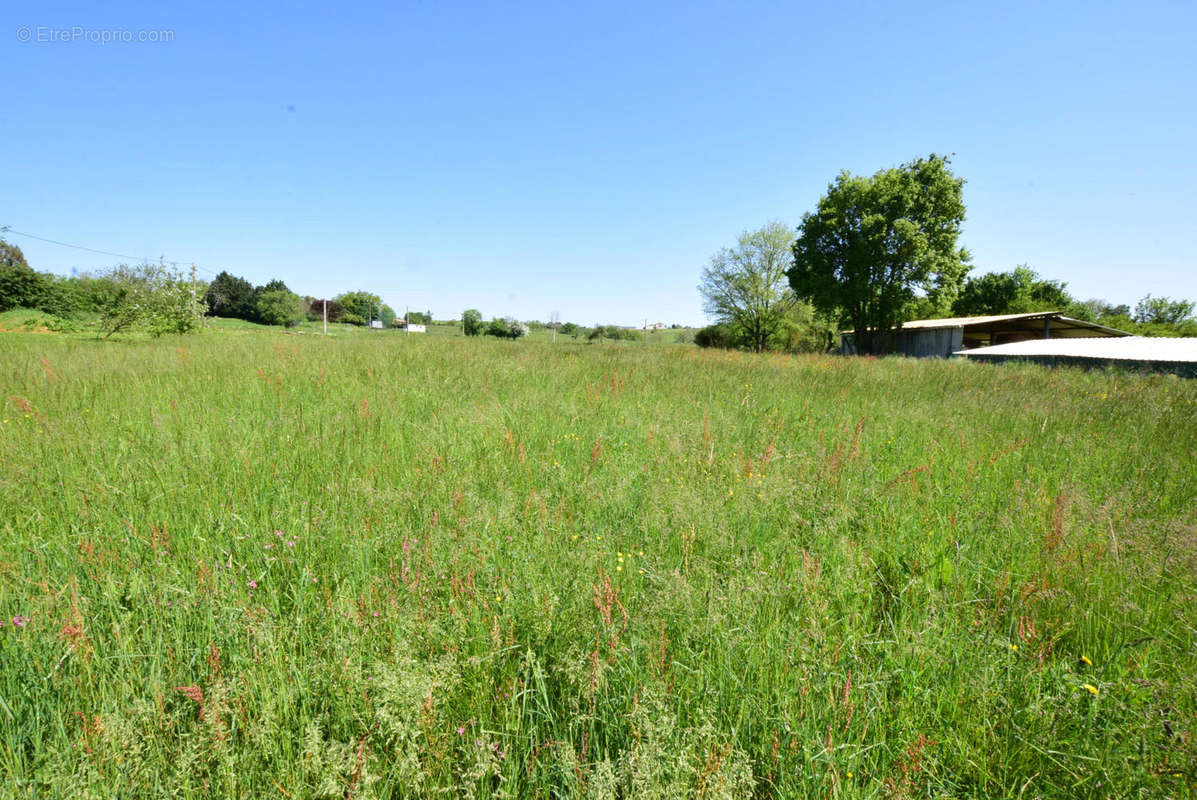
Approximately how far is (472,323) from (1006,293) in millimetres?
71375

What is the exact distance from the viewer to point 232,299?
3100 inches

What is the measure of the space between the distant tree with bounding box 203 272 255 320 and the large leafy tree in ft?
303

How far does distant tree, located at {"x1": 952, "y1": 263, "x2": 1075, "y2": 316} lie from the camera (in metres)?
47.1

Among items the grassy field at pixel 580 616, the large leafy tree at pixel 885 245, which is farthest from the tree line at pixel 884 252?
the grassy field at pixel 580 616

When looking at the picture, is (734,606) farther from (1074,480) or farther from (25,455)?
(25,455)

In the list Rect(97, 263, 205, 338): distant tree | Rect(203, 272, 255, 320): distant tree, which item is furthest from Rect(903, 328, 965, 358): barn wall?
Rect(203, 272, 255, 320): distant tree

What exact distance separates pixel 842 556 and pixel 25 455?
5.61m

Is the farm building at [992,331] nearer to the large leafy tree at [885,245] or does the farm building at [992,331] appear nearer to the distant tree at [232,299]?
the large leafy tree at [885,245]

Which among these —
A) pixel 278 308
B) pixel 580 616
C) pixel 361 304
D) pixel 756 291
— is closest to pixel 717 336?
pixel 756 291

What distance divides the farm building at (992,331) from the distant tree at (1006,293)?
2019cm

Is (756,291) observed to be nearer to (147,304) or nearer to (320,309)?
(147,304)

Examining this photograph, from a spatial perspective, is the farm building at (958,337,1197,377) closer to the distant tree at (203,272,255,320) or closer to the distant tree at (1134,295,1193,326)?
the distant tree at (1134,295,1193,326)

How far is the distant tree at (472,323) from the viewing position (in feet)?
221

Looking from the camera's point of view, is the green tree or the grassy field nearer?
the grassy field
